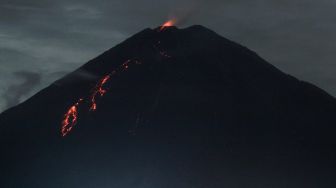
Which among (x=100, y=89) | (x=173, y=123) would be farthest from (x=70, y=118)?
(x=173, y=123)

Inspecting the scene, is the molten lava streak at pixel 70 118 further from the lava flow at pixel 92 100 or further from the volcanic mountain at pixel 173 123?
the volcanic mountain at pixel 173 123

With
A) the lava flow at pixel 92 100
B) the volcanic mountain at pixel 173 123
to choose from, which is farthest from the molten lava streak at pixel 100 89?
the volcanic mountain at pixel 173 123

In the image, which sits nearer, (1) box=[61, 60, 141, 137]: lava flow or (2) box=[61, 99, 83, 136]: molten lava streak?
(2) box=[61, 99, 83, 136]: molten lava streak

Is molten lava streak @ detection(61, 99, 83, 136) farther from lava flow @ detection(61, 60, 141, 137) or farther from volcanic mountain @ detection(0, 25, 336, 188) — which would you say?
volcanic mountain @ detection(0, 25, 336, 188)

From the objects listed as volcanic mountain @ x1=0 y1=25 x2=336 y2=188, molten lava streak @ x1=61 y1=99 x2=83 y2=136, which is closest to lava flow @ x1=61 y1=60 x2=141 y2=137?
molten lava streak @ x1=61 y1=99 x2=83 y2=136

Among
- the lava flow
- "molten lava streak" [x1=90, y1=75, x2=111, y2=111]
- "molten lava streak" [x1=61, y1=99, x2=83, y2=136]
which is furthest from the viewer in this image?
"molten lava streak" [x1=90, y1=75, x2=111, y2=111]

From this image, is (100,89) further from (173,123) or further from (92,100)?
(173,123)
